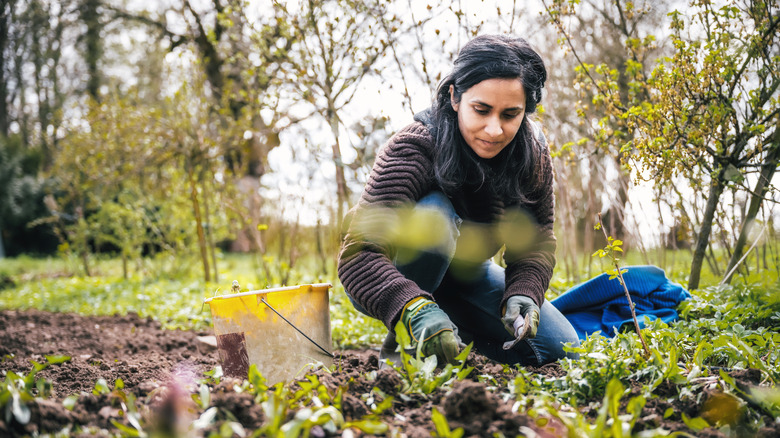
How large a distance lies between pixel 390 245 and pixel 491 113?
1.82 feet

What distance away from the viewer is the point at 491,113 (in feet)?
6.01

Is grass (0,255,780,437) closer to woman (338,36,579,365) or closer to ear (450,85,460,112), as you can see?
woman (338,36,579,365)

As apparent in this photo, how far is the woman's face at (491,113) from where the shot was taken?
1.81 meters

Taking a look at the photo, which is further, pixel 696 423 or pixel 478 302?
pixel 478 302

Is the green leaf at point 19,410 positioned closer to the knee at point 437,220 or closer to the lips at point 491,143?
the knee at point 437,220

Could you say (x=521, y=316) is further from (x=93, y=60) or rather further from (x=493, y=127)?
(x=93, y=60)

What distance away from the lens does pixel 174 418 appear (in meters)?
0.74

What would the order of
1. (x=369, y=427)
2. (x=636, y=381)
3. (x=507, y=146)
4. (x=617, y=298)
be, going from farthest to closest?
(x=617, y=298)
(x=507, y=146)
(x=636, y=381)
(x=369, y=427)

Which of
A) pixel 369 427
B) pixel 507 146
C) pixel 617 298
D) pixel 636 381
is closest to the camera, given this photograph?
pixel 369 427

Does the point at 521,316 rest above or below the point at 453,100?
below

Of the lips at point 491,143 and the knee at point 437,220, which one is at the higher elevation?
the lips at point 491,143

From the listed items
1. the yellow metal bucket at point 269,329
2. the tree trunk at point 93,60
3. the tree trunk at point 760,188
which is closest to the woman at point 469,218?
the yellow metal bucket at point 269,329

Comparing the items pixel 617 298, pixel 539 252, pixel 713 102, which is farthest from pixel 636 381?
pixel 713 102

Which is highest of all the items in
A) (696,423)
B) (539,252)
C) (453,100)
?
(453,100)
